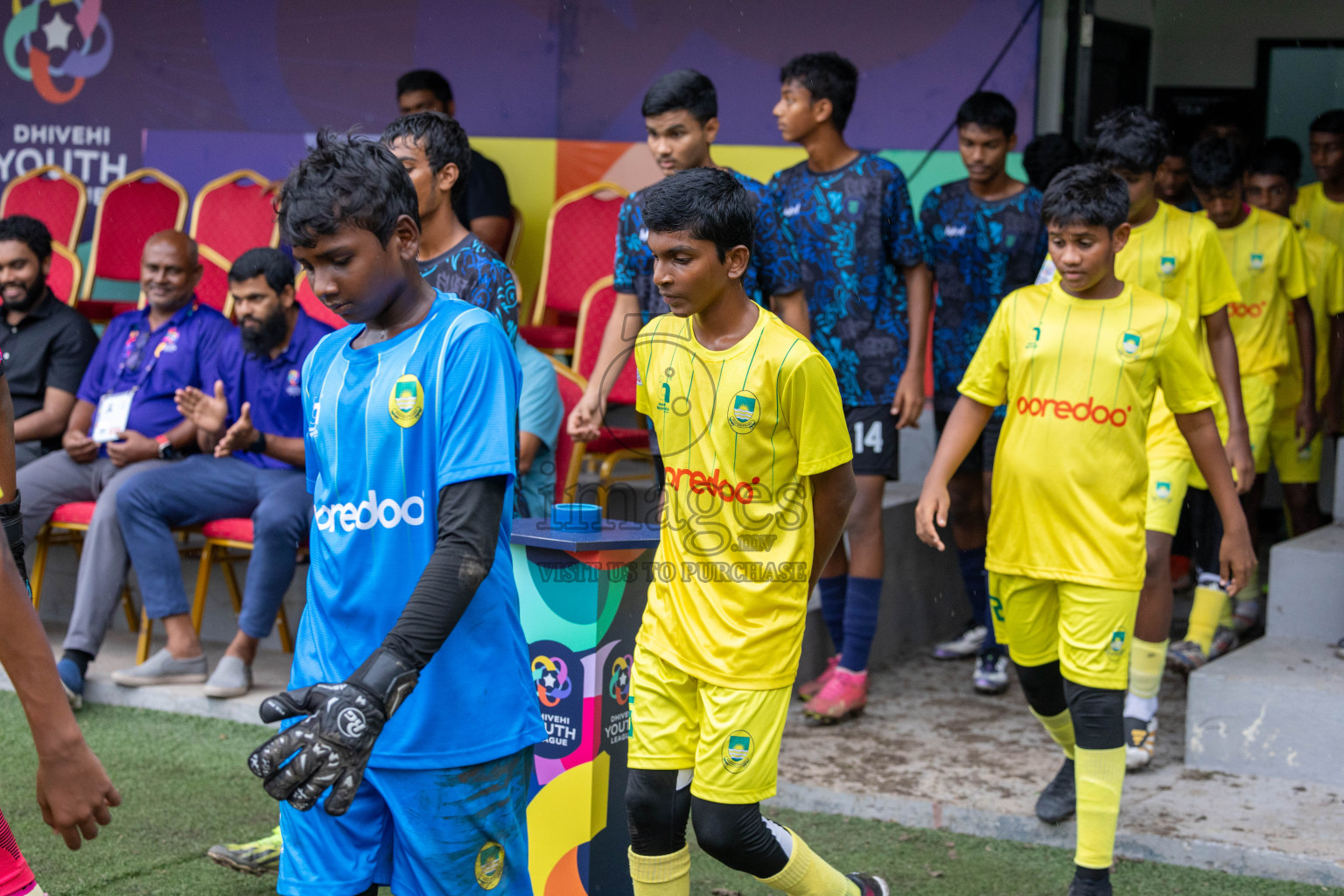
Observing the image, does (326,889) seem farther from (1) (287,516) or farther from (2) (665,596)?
(1) (287,516)

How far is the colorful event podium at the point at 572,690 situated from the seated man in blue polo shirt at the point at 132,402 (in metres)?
2.60

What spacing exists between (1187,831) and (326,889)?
8.02ft

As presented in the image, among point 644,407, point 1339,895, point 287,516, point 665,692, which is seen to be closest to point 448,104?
point 287,516

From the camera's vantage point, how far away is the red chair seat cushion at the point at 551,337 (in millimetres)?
6336

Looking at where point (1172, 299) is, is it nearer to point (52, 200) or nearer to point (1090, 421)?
point (1090, 421)

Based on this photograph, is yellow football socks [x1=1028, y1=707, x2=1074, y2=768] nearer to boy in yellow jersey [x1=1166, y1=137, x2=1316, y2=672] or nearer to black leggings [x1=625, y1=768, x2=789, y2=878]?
black leggings [x1=625, y1=768, x2=789, y2=878]

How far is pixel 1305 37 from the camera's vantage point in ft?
27.9

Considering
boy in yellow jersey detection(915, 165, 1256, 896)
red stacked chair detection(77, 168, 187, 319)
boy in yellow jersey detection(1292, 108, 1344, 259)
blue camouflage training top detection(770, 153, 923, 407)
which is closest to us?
boy in yellow jersey detection(915, 165, 1256, 896)

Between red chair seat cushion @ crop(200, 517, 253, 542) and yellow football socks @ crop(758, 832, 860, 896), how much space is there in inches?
107

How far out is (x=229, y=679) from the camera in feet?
15.5

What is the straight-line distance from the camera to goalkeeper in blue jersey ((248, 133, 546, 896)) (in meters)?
1.99

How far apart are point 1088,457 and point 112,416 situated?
149 inches

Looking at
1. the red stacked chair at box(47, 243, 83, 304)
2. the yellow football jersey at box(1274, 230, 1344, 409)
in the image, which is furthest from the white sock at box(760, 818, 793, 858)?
the red stacked chair at box(47, 243, 83, 304)

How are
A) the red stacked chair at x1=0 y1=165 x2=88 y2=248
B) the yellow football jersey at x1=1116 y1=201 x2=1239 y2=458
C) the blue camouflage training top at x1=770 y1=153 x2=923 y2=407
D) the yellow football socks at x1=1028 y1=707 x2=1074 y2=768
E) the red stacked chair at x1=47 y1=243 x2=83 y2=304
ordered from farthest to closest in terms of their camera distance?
the red stacked chair at x1=0 y1=165 x2=88 y2=248 → the red stacked chair at x1=47 y1=243 x2=83 y2=304 → the blue camouflage training top at x1=770 y1=153 x2=923 y2=407 → the yellow football jersey at x1=1116 y1=201 x2=1239 y2=458 → the yellow football socks at x1=1028 y1=707 x2=1074 y2=768
